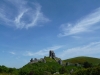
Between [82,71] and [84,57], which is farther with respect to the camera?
[84,57]

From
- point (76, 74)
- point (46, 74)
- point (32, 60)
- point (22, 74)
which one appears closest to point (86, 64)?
point (32, 60)

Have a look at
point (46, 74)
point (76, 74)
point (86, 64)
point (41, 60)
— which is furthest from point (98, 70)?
point (41, 60)

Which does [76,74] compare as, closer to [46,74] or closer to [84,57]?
[46,74]

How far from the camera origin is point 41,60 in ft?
551

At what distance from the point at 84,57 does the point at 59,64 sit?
4462cm

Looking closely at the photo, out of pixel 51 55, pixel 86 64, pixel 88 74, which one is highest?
pixel 51 55

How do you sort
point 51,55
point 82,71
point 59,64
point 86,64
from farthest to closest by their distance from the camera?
1. point 51,55
2. point 59,64
3. point 86,64
4. point 82,71

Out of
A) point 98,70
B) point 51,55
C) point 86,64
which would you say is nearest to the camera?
point 98,70

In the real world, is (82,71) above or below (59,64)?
below

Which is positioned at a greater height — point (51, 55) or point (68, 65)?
point (51, 55)

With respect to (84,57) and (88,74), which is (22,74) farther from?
(84,57)

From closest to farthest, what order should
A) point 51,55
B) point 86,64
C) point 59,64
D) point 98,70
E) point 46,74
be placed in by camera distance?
point 98,70, point 46,74, point 86,64, point 59,64, point 51,55

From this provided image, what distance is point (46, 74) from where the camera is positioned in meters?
40.1

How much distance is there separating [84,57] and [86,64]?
45.1 meters
